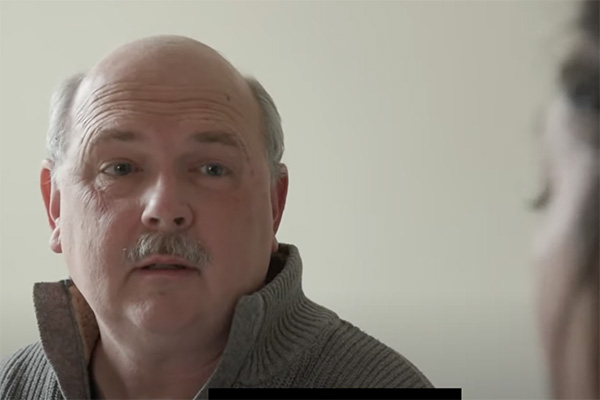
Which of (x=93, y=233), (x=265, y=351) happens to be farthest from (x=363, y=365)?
(x=93, y=233)

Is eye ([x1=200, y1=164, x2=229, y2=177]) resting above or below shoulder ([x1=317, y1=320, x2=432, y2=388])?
above

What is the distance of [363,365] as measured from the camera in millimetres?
1026

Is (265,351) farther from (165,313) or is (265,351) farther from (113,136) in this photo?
(113,136)

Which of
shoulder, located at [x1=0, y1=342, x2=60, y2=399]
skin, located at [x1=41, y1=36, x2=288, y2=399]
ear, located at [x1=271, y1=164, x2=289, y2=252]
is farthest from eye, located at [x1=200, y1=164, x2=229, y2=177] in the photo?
shoulder, located at [x1=0, y1=342, x2=60, y2=399]

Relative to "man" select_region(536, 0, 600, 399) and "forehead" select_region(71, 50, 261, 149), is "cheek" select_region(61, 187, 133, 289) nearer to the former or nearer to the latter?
"forehead" select_region(71, 50, 261, 149)

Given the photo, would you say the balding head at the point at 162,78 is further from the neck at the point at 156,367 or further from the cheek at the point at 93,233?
the neck at the point at 156,367

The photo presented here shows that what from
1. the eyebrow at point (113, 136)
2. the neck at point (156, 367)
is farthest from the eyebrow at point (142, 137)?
the neck at point (156, 367)

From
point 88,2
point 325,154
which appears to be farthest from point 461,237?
point 88,2

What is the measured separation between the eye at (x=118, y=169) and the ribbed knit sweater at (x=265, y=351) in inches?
8.6

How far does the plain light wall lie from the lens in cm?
133

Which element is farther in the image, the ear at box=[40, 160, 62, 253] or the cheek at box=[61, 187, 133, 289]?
the ear at box=[40, 160, 62, 253]

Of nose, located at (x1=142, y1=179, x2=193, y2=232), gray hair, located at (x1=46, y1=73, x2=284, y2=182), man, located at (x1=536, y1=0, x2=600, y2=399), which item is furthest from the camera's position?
gray hair, located at (x1=46, y1=73, x2=284, y2=182)

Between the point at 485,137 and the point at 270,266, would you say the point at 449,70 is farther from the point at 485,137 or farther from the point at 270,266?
the point at 270,266

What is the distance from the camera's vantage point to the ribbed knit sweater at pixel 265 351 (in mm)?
985
